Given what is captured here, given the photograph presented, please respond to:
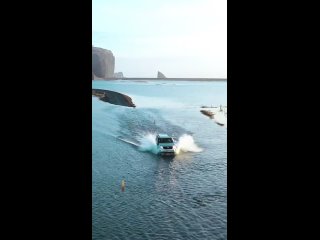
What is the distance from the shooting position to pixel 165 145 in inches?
1390

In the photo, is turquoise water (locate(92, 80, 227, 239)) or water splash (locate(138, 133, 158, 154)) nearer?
turquoise water (locate(92, 80, 227, 239))

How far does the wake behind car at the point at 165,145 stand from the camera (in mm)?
34656

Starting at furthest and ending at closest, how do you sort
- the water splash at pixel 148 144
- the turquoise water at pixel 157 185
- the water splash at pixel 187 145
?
the water splash at pixel 148 144
the water splash at pixel 187 145
the turquoise water at pixel 157 185

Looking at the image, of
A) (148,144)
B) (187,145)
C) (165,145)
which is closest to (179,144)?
(187,145)

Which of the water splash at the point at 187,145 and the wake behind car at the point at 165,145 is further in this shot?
the water splash at the point at 187,145

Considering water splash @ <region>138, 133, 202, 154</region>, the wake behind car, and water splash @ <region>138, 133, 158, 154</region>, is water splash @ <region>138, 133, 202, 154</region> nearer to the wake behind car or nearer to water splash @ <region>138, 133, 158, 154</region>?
water splash @ <region>138, 133, 158, 154</region>

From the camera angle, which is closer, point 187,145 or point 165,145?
point 165,145

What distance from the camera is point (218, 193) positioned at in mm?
26953

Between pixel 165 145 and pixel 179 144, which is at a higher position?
pixel 165 145

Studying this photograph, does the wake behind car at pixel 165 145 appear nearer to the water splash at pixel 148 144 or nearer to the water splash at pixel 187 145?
the water splash at pixel 148 144

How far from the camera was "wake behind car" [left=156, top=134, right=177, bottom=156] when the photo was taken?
34.7 metres

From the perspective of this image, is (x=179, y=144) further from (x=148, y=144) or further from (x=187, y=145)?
(x=148, y=144)

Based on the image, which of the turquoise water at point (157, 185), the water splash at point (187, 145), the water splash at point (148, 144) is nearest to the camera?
the turquoise water at point (157, 185)
